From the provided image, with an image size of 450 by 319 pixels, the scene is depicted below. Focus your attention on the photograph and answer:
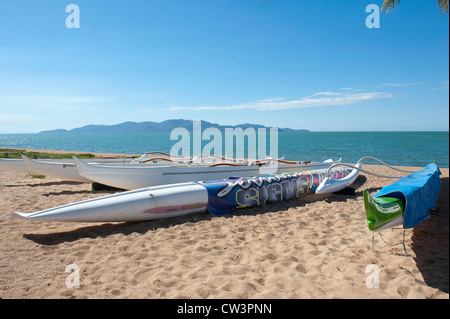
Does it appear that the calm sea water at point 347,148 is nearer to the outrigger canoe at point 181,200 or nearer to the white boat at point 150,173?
the white boat at point 150,173

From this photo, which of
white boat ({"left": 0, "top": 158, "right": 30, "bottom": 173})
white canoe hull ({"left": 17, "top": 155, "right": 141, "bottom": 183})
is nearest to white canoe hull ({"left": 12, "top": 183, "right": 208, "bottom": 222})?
white canoe hull ({"left": 17, "top": 155, "right": 141, "bottom": 183})

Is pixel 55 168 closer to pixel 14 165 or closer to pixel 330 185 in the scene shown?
pixel 14 165

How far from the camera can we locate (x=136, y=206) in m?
4.01

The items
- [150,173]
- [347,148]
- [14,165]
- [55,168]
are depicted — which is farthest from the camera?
[347,148]

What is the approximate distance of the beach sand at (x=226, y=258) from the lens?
2.33 metres

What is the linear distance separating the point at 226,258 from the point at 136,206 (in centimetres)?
176

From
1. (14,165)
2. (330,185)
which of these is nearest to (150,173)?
(330,185)

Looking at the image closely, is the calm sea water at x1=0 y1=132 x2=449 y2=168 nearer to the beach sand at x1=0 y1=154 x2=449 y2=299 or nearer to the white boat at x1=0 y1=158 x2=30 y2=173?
the beach sand at x1=0 y1=154 x2=449 y2=299

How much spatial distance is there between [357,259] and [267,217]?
1740 millimetres

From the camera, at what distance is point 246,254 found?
3082mm

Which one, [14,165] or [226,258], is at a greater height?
[14,165]
